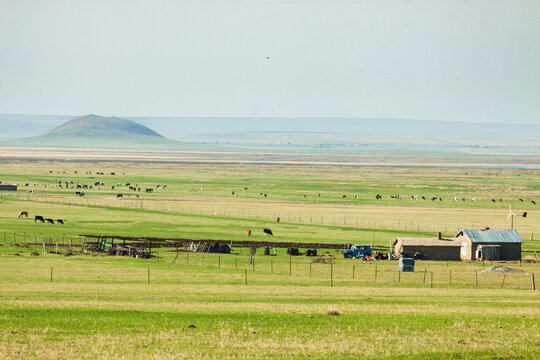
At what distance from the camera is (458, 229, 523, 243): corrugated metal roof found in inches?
2569

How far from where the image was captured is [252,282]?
4575 centimetres

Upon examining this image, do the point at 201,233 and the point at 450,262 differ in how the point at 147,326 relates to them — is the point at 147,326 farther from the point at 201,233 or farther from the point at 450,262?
the point at 201,233

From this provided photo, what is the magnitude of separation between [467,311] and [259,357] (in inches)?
521

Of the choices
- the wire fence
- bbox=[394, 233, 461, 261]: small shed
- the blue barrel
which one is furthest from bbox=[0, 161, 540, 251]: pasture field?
the blue barrel

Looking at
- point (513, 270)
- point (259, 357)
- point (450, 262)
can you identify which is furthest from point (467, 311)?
point (450, 262)

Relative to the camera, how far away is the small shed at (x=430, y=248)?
63781 mm

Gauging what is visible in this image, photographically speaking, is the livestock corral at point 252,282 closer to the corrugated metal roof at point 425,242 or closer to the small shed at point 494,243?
the corrugated metal roof at point 425,242

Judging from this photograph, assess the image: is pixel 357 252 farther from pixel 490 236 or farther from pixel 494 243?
pixel 494 243

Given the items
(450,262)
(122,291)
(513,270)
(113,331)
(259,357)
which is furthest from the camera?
(450,262)

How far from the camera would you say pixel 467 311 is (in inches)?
1249

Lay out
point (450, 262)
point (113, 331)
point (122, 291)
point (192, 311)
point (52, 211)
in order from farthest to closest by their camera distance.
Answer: point (52, 211), point (450, 262), point (122, 291), point (192, 311), point (113, 331)

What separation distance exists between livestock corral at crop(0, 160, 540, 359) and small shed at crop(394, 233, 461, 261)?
0.62 feet

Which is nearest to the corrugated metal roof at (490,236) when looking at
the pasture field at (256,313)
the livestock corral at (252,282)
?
Answer: the livestock corral at (252,282)

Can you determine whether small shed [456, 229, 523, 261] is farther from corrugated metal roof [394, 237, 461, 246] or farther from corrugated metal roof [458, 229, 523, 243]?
corrugated metal roof [394, 237, 461, 246]
